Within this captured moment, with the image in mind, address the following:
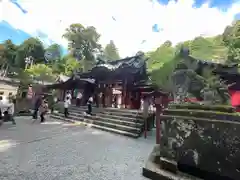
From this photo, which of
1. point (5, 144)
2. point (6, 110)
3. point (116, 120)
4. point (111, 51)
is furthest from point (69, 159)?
point (111, 51)

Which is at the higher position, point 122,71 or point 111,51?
point 111,51

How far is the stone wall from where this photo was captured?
109 inches

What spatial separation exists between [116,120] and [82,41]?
114ft

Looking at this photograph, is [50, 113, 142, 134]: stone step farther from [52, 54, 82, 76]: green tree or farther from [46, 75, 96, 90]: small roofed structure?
[52, 54, 82, 76]: green tree

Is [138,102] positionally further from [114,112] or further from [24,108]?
[24,108]

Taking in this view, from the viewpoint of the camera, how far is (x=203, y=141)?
3.08 m

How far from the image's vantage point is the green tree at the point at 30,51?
4028 cm

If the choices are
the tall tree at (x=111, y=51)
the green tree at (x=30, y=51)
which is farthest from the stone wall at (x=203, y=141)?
the green tree at (x=30, y=51)

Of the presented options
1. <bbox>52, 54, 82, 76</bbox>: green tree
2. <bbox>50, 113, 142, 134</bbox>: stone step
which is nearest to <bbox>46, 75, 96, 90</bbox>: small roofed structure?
<bbox>50, 113, 142, 134</bbox>: stone step

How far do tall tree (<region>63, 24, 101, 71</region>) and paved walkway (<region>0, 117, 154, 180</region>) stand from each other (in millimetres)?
34655

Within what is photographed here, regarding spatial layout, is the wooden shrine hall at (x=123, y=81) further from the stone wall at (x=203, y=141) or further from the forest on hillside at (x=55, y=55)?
the forest on hillside at (x=55, y=55)

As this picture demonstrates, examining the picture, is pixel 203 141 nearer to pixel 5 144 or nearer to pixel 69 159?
pixel 69 159

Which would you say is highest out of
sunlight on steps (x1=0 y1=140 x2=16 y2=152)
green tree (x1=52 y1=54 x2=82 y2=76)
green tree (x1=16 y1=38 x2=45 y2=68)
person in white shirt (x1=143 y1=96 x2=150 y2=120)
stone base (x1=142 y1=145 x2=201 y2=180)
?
green tree (x1=16 y1=38 x2=45 y2=68)

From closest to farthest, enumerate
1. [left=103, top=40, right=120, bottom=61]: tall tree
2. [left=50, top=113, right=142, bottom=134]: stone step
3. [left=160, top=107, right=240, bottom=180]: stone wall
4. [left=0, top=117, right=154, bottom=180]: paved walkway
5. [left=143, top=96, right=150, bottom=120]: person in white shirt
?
[left=160, top=107, right=240, bottom=180]: stone wall → [left=0, top=117, right=154, bottom=180]: paved walkway → [left=50, top=113, right=142, bottom=134]: stone step → [left=143, top=96, right=150, bottom=120]: person in white shirt → [left=103, top=40, right=120, bottom=61]: tall tree
